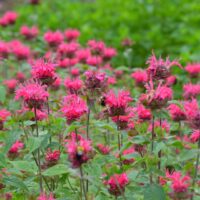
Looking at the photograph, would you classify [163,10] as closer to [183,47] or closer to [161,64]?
[183,47]

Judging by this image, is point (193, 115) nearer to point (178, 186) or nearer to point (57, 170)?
point (178, 186)

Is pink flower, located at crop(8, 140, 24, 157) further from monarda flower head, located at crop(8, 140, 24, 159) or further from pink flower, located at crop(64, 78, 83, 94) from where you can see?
pink flower, located at crop(64, 78, 83, 94)

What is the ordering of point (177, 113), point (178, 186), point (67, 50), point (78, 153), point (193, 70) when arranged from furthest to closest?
point (67, 50) → point (193, 70) → point (177, 113) → point (178, 186) → point (78, 153)

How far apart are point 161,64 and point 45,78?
1.37 ft

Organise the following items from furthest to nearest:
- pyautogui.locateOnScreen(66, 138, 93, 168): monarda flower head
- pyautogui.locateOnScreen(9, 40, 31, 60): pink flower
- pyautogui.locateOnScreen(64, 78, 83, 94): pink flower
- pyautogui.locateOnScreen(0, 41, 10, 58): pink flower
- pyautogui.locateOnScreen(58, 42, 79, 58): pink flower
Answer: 1. pyautogui.locateOnScreen(9, 40, 31, 60): pink flower
2. pyautogui.locateOnScreen(0, 41, 10, 58): pink flower
3. pyautogui.locateOnScreen(58, 42, 79, 58): pink flower
4. pyautogui.locateOnScreen(64, 78, 83, 94): pink flower
5. pyautogui.locateOnScreen(66, 138, 93, 168): monarda flower head

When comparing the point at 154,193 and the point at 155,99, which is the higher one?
the point at 155,99

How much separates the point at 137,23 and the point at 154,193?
4638 millimetres

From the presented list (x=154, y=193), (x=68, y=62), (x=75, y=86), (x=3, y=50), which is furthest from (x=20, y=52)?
(x=154, y=193)

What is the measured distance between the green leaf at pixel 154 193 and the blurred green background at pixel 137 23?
3.42 meters

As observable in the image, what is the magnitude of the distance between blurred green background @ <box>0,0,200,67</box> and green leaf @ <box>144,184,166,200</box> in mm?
3419

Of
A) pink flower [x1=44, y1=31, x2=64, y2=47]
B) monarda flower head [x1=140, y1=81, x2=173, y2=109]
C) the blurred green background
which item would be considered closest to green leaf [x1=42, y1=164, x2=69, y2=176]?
monarda flower head [x1=140, y1=81, x2=173, y2=109]

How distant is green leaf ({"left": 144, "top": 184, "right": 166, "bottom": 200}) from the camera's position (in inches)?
72.9

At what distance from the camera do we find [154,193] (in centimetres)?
186

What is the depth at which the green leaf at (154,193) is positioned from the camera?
6.07 feet
